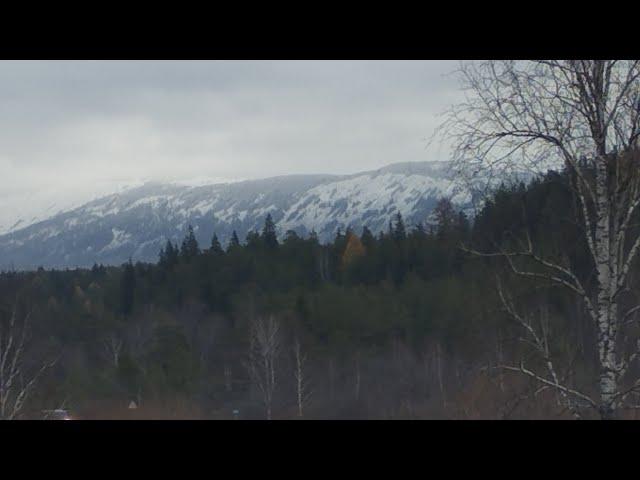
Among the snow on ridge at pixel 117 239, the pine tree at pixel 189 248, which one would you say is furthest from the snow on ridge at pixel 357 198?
the pine tree at pixel 189 248

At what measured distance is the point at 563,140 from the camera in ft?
23.4

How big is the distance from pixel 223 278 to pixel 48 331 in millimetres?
12574

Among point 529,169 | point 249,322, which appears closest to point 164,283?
point 249,322

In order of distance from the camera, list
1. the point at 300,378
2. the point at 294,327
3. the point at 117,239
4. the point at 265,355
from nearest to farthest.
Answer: the point at 300,378 < the point at 265,355 < the point at 294,327 < the point at 117,239

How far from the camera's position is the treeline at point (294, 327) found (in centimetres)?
1755

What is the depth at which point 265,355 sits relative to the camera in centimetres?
3109

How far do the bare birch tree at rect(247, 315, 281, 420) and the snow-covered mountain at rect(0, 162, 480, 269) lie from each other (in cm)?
4420

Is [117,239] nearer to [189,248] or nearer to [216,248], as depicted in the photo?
[189,248]

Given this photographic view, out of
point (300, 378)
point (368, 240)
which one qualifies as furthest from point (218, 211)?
point (300, 378)

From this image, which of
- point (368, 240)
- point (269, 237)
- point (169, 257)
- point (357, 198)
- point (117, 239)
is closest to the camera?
point (169, 257)

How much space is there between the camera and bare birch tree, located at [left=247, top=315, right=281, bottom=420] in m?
28.1

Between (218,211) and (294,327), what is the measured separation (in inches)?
3697

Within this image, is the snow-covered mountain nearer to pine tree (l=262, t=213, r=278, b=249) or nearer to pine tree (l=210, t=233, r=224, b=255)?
pine tree (l=210, t=233, r=224, b=255)
